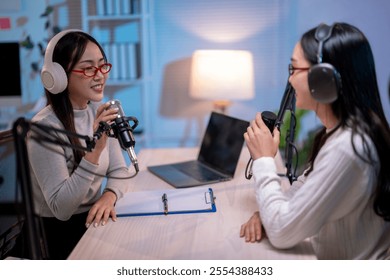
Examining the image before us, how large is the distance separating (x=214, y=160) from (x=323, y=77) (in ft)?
2.56

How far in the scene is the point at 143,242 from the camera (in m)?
0.93

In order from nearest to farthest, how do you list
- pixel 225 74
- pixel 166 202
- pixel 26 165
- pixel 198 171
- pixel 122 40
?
1. pixel 26 165
2. pixel 166 202
3. pixel 198 171
4. pixel 122 40
5. pixel 225 74

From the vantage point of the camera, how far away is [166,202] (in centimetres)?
111

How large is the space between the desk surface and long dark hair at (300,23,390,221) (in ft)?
0.76

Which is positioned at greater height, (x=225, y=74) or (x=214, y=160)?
(x=225, y=74)

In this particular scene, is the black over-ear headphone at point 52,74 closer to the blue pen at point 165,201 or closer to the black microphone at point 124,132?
the black microphone at point 124,132

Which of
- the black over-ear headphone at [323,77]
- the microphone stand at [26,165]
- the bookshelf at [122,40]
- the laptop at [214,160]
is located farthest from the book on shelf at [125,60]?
the black over-ear headphone at [323,77]

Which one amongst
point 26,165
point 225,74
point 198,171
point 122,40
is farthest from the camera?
point 225,74

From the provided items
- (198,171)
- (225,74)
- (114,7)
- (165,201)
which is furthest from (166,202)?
(225,74)

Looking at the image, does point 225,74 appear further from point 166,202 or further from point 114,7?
point 166,202

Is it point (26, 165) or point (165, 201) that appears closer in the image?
point (26, 165)
